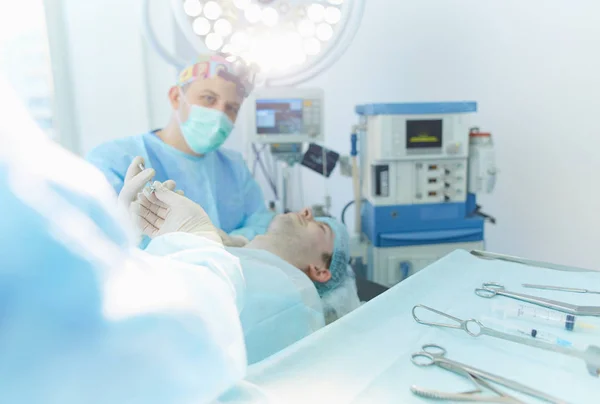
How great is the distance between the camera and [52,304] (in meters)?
0.38

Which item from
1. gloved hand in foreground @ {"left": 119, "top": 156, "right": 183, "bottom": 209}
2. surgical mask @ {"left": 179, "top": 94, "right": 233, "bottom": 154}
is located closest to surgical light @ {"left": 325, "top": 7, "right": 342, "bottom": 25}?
surgical mask @ {"left": 179, "top": 94, "right": 233, "bottom": 154}

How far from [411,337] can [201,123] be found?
41.7 inches

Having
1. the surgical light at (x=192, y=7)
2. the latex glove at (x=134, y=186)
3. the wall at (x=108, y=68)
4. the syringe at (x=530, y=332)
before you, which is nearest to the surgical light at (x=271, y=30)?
the surgical light at (x=192, y=7)

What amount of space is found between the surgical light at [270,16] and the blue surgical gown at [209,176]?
52cm

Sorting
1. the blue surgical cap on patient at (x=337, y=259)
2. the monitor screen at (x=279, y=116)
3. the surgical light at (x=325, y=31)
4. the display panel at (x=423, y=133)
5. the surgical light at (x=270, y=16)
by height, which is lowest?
the blue surgical cap on patient at (x=337, y=259)

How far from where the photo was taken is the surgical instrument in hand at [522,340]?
0.70 meters

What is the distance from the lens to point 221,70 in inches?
59.8

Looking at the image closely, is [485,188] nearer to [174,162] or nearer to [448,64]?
[448,64]

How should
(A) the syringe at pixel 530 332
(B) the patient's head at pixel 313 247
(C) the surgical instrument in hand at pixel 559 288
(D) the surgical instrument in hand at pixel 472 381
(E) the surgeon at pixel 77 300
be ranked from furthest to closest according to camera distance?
1. (B) the patient's head at pixel 313 247
2. (C) the surgical instrument in hand at pixel 559 288
3. (A) the syringe at pixel 530 332
4. (D) the surgical instrument in hand at pixel 472 381
5. (E) the surgeon at pixel 77 300

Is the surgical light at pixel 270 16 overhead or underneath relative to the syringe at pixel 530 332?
overhead

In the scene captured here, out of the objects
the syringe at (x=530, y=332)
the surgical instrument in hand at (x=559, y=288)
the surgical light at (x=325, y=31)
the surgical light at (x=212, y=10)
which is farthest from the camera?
the surgical light at (x=325, y=31)

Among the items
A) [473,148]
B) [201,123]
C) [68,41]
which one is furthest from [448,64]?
[68,41]

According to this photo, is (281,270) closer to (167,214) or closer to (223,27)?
(167,214)

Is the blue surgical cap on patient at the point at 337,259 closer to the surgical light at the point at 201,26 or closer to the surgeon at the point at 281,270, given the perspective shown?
the surgeon at the point at 281,270
